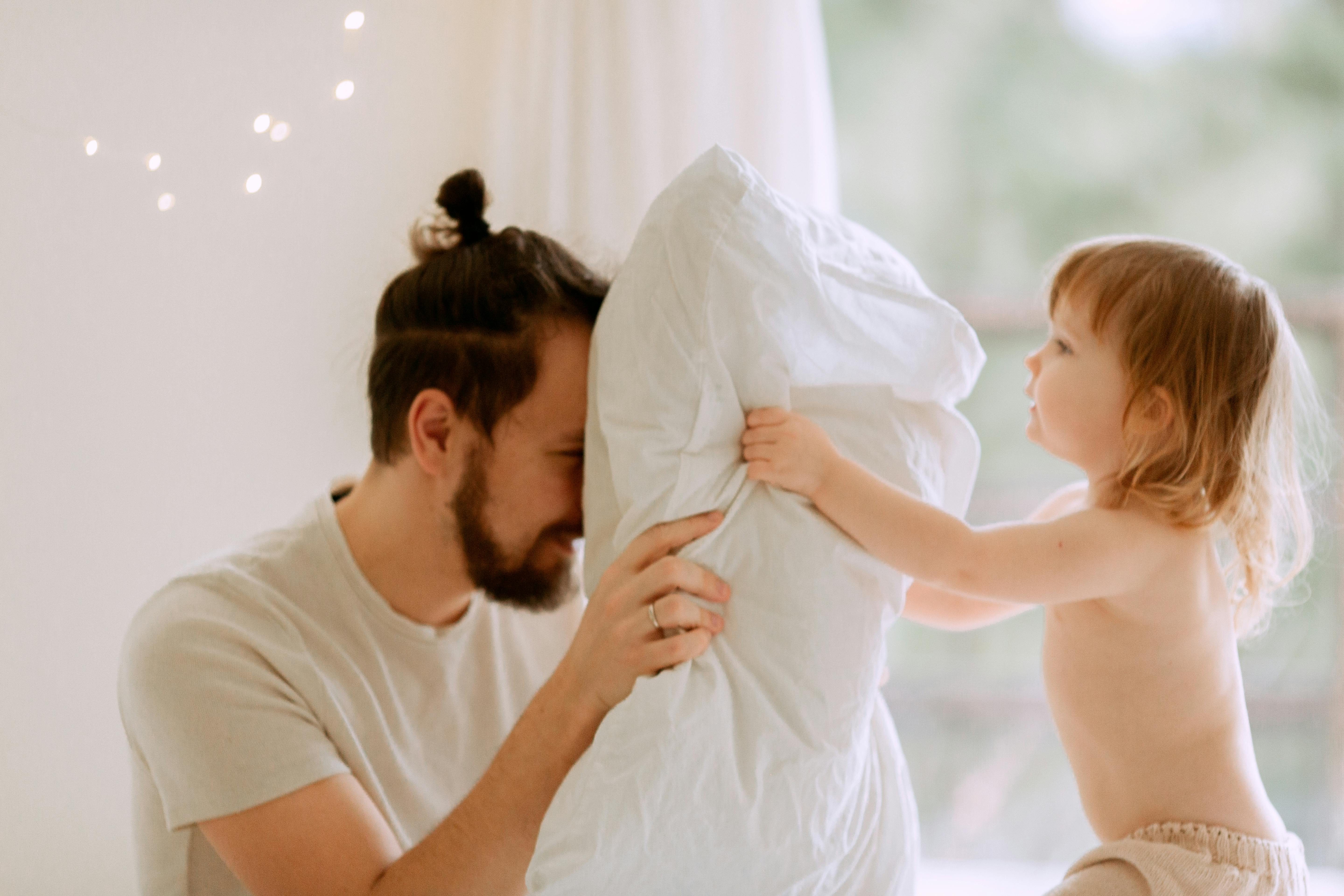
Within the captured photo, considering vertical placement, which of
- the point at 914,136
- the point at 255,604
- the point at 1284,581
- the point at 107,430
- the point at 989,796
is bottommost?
the point at 989,796

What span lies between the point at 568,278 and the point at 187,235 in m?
0.40

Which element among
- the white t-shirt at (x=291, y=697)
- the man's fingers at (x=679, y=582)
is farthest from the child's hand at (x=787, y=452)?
the white t-shirt at (x=291, y=697)

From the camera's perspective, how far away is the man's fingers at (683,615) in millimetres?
882

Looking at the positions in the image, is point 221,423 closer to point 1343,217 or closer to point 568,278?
point 568,278

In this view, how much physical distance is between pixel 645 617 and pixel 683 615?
4cm

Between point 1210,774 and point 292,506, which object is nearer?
point 1210,774

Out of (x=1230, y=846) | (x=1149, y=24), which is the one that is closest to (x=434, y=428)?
(x=1230, y=846)

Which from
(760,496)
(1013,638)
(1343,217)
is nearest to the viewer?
(760,496)

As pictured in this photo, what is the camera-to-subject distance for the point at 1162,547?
1054mm

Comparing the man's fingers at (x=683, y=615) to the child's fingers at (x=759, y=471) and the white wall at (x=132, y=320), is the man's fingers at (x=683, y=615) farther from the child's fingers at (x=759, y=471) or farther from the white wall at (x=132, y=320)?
the white wall at (x=132, y=320)

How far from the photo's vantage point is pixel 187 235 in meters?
1.02

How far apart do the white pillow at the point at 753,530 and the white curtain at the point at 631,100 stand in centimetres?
60

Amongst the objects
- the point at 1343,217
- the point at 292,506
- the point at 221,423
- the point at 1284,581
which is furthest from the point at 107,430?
the point at 1343,217

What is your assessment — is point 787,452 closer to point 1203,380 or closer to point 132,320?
point 1203,380
